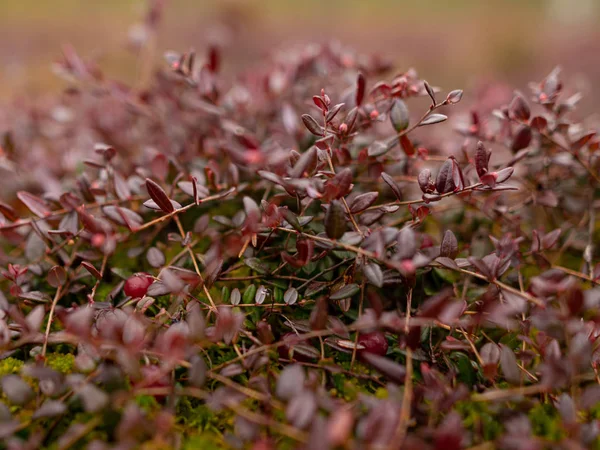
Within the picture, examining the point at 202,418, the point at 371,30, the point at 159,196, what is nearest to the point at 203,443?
the point at 202,418

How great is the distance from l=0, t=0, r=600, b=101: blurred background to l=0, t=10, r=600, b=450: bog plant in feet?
11.7

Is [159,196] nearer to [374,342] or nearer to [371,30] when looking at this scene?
[374,342]

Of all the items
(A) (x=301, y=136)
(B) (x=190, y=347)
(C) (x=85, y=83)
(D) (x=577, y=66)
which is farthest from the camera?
(D) (x=577, y=66)

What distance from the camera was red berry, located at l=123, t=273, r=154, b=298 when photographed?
781 millimetres

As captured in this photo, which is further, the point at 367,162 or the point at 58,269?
the point at 367,162

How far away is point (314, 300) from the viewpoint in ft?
2.60

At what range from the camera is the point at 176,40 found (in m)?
5.43

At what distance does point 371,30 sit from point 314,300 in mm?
6300

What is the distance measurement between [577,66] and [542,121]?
5.31m

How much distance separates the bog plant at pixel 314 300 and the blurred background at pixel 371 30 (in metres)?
3.56

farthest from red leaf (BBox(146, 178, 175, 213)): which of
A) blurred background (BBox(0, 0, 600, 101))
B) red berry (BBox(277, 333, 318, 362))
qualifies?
blurred background (BBox(0, 0, 600, 101))

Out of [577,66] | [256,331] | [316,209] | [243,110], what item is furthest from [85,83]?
[577,66]

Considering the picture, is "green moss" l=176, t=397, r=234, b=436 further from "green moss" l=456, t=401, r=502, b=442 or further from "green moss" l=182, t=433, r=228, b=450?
"green moss" l=456, t=401, r=502, b=442

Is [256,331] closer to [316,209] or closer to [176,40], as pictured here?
[316,209]
